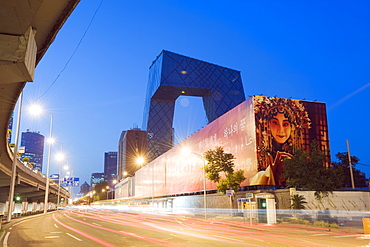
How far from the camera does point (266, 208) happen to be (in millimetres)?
31062

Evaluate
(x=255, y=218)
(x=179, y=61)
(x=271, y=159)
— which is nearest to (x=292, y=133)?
(x=271, y=159)

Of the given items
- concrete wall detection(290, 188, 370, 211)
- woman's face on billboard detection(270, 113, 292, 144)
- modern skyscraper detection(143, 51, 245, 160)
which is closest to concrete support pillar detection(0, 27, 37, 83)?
concrete wall detection(290, 188, 370, 211)

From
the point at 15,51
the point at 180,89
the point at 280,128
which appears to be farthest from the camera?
the point at 180,89

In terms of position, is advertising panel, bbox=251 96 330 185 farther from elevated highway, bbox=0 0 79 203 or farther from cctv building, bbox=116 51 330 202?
elevated highway, bbox=0 0 79 203

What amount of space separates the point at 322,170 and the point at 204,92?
108671 millimetres

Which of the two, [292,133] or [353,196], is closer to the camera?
[353,196]

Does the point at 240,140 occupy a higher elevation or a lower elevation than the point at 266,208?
higher

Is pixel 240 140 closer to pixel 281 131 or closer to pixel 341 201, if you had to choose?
pixel 281 131

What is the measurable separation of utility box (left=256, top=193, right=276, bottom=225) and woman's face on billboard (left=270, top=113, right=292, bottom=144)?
617 inches

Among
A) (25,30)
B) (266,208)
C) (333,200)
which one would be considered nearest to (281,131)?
(333,200)

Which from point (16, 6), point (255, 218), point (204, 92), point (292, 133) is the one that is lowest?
point (255, 218)

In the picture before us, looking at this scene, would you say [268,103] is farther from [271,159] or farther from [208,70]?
[208,70]

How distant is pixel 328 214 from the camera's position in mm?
35281

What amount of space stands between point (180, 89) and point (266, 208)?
109 metres
